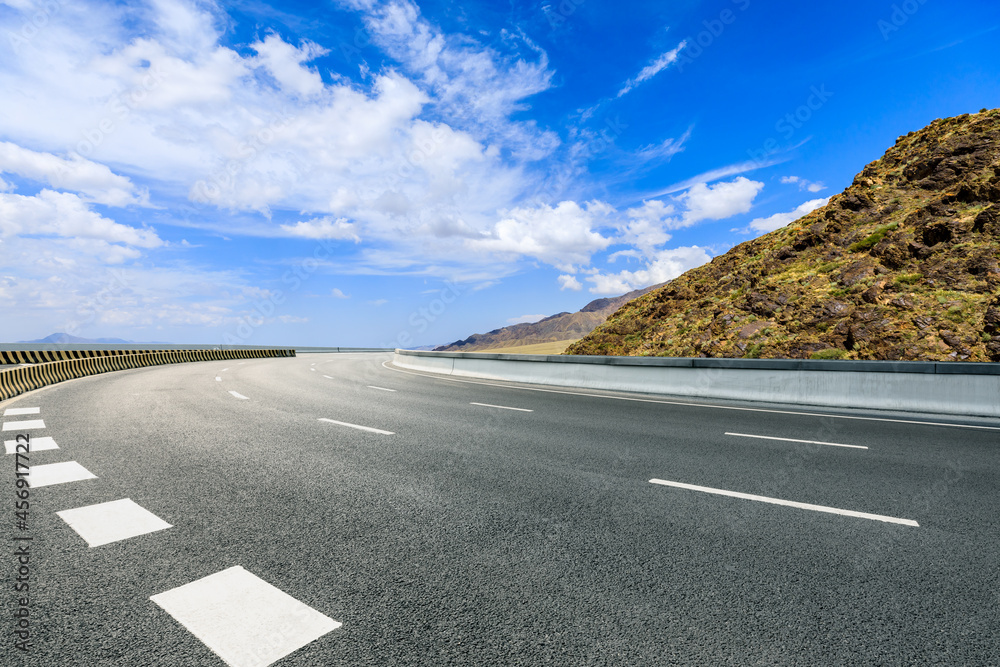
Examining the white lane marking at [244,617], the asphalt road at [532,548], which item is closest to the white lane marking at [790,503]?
the asphalt road at [532,548]

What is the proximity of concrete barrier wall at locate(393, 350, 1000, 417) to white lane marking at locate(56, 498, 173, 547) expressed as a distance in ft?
40.0

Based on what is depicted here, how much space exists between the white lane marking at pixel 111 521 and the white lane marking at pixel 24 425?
544cm

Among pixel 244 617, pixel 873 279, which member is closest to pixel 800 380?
pixel 244 617

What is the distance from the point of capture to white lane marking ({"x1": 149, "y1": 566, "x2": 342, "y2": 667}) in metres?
2.47

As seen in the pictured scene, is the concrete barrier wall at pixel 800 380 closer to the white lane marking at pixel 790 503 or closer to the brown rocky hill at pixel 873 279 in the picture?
the white lane marking at pixel 790 503

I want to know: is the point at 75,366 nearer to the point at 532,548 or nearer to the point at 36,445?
the point at 36,445

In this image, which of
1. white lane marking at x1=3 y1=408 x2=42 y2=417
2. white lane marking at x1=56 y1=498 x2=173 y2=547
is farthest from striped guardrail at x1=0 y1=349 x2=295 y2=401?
white lane marking at x1=56 y1=498 x2=173 y2=547

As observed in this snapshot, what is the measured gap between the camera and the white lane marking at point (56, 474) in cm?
519

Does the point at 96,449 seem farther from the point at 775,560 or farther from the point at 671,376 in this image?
the point at 671,376

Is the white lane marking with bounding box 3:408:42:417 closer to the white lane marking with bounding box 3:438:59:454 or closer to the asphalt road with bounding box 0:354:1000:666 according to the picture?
the asphalt road with bounding box 0:354:1000:666

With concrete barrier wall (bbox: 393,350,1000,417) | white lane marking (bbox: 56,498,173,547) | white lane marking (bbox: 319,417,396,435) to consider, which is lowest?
white lane marking (bbox: 56,498,173,547)

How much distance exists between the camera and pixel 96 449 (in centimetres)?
666

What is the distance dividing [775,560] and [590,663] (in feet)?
5.89

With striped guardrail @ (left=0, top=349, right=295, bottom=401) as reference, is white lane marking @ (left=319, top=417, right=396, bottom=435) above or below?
below
